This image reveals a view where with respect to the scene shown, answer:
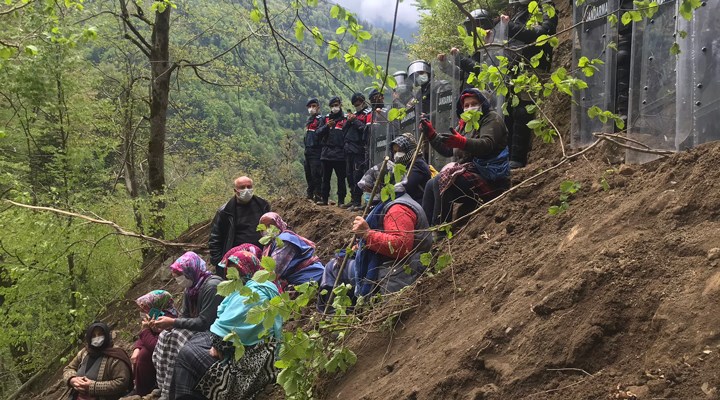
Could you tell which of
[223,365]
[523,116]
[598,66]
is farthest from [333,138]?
[223,365]

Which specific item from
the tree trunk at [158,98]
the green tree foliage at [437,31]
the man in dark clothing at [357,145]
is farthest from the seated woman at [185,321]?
the green tree foliage at [437,31]

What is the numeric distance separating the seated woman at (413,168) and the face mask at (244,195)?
216 centimetres

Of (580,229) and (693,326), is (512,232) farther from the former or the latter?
(693,326)

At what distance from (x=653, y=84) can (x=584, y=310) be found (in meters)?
3.14

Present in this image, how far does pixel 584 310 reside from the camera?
10.6 ft

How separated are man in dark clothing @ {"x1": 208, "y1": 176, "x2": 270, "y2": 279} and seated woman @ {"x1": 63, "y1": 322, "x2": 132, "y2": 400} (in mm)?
1731

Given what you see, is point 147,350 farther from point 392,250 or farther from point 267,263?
point 267,263

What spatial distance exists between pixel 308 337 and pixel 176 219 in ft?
37.0

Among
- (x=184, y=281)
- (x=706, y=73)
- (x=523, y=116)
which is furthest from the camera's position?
(x=523, y=116)

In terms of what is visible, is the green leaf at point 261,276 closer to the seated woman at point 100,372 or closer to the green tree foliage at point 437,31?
the seated woman at point 100,372

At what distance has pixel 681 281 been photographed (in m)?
3.08

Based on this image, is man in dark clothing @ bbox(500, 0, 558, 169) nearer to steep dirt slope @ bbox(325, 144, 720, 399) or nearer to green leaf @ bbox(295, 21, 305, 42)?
steep dirt slope @ bbox(325, 144, 720, 399)

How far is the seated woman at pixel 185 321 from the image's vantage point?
233 inches

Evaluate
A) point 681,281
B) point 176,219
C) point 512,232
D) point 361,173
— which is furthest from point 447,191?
point 176,219
